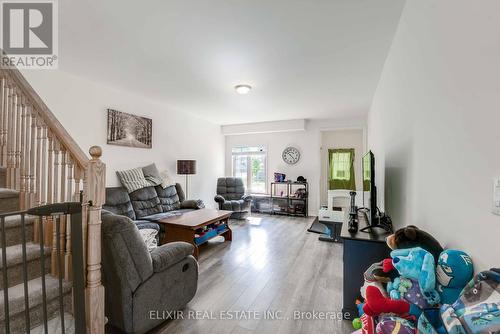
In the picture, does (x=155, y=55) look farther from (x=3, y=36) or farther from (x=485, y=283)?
(x=485, y=283)

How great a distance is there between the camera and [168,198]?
4.37 metres

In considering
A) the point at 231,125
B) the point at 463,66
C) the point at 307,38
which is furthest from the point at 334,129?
the point at 463,66

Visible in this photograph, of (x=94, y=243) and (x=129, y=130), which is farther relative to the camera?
(x=129, y=130)

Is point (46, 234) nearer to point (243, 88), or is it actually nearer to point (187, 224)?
point (187, 224)

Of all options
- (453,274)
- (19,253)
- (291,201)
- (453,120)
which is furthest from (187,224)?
(291,201)

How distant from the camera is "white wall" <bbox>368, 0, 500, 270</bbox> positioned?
2.49ft

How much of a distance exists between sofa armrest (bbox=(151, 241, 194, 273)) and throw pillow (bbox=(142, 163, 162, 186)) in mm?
2498

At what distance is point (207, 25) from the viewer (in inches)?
78.4

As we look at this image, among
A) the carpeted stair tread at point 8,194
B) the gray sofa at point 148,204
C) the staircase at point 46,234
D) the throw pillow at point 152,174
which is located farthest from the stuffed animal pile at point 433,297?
the throw pillow at point 152,174

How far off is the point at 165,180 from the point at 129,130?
44.2 inches

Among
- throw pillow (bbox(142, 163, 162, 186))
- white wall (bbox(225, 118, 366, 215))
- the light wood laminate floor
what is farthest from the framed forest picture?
white wall (bbox(225, 118, 366, 215))

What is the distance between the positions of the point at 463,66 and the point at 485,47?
14 cm

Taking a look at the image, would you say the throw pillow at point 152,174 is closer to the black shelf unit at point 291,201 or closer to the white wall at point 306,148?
the black shelf unit at point 291,201

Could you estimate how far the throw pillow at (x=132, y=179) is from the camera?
12.2 feet
